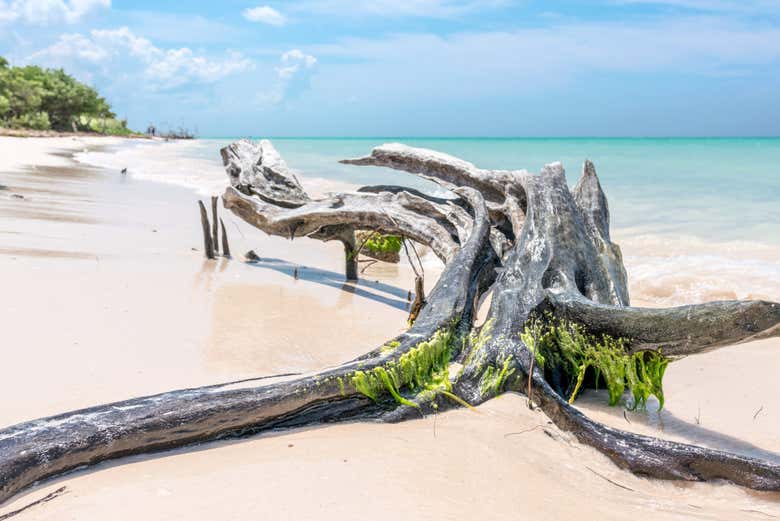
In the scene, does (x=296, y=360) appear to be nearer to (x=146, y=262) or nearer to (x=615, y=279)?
(x=615, y=279)

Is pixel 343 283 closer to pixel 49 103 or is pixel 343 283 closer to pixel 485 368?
pixel 485 368

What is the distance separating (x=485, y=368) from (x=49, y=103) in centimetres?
6864

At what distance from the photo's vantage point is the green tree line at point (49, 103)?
2138 inches

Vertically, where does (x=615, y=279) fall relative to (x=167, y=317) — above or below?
above

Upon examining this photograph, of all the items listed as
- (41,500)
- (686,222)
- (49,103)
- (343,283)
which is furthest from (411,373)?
(49,103)

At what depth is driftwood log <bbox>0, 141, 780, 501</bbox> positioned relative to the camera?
8.78 ft

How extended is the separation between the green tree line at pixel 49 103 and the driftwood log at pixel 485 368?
54203 millimetres

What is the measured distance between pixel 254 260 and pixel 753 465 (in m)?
7.15

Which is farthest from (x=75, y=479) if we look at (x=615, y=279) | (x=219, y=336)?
(x=615, y=279)

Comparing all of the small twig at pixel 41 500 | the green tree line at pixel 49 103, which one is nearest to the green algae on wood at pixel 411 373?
the small twig at pixel 41 500

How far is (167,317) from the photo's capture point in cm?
570

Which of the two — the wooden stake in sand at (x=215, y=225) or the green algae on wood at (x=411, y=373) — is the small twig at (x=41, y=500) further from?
the wooden stake in sand at (x=215, y=225)

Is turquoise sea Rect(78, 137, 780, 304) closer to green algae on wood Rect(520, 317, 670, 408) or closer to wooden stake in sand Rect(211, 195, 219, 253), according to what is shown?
green algae on wood Rect(520, 317, 670, 408)

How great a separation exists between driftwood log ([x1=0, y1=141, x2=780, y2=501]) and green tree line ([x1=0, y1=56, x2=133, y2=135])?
178ft
